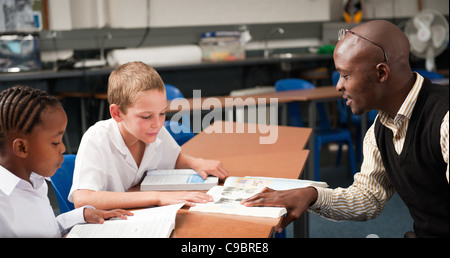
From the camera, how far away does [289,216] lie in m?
1.39

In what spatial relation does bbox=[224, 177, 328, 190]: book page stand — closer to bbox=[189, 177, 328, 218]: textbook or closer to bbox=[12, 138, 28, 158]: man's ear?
bbox=[189, 177, 328, 218]: textbook

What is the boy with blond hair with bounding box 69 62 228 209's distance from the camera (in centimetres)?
146

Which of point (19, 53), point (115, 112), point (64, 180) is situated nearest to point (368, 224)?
point (115, 112)

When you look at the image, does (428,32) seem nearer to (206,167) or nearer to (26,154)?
(206,167)

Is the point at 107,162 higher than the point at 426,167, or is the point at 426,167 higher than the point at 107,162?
the point at 426,167

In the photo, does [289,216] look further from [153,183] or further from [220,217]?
[153,183]

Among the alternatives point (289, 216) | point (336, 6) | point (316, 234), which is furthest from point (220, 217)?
point (336, 6)

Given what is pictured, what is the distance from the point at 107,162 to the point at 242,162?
24.4 inches

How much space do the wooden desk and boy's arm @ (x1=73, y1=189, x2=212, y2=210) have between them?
56 millimetres

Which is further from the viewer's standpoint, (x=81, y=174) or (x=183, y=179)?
(x=183, y=179)

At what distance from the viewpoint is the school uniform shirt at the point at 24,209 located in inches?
43.0

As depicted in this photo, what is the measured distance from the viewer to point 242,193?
151 cm
